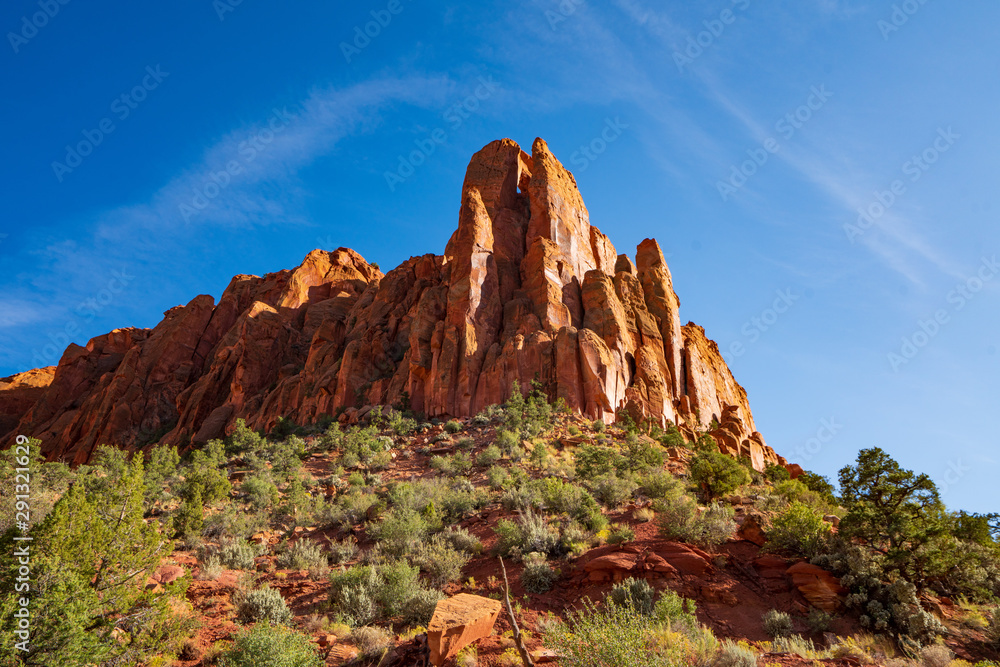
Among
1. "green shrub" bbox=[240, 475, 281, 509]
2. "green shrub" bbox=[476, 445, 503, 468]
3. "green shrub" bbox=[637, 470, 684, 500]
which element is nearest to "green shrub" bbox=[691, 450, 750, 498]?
"green shrub" bbox=[637, 470, 684, 500]

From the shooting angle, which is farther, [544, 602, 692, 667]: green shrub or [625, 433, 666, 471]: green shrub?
[625, 433, 666, 471]: green shrub

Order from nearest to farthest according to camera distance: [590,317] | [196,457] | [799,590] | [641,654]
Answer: [641,654] → [799,590] → [196,457] → [590,317]

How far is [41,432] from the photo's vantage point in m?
53.0

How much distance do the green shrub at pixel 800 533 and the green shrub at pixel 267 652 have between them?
10108mm

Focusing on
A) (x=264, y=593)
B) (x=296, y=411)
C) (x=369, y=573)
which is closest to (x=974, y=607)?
(x=369, y=573)

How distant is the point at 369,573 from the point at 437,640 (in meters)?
3.60

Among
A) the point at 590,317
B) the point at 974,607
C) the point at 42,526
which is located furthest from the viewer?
the point at 590,317

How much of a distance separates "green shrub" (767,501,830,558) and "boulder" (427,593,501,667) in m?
7.09

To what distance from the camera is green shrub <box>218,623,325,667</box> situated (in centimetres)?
663

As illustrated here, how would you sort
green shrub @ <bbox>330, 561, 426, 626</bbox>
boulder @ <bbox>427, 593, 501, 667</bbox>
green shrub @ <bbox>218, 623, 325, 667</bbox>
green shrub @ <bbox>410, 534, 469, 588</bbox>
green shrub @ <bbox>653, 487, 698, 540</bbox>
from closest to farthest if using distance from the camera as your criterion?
1. green shrub @ <bbox>218, 623, 325, 667</bbox>
2. boulder @ <bbox>427, 593, 501, 667</bbox>
3. green shrub @ <bbox>330, 561, 426, 626</bbox>
4. green shrub @ <bbox>410, 534, 469, 588</bbox>
5. green shrub @ <bbox>653, 487, 698, 540</bbox>

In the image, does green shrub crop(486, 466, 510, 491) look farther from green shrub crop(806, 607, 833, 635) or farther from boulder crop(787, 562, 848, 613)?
green shrub crop(806, 607, 833, 635)

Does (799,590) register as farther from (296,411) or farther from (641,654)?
(296,411)

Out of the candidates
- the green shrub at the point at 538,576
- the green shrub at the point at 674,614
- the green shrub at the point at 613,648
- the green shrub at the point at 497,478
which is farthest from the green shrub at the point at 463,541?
the green shrub at the point at 613,648

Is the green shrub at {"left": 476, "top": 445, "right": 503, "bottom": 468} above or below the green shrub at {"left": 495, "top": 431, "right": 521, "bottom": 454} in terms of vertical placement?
below
